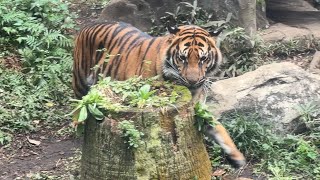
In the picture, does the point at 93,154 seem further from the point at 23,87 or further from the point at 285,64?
the point at 23,87

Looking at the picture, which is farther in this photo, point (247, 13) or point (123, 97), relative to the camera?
point (247, 13)

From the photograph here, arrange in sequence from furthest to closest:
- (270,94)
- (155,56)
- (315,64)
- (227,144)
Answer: (315,64), (270,94), (155,56), (227,144)

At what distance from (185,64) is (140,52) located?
30.8 inches

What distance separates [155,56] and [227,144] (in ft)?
3.55

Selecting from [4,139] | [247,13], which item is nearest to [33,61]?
[4,139]

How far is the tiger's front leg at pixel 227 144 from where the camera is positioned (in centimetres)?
530

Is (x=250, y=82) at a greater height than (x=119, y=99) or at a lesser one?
lesser

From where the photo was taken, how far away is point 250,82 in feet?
21.6

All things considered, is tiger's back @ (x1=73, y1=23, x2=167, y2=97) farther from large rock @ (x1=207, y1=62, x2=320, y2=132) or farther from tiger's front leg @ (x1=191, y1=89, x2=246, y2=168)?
large rock @ (x1=207, y1=62, x2=320, y2=132)

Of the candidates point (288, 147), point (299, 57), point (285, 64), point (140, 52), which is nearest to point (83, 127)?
point (140, 52)

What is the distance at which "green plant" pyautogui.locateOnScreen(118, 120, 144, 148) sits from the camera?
14.3 feet

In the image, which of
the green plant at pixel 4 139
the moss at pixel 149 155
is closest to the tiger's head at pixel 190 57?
the moss at pixel 149 155

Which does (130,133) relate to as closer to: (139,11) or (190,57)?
(190,57)

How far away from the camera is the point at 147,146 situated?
4.50 m
